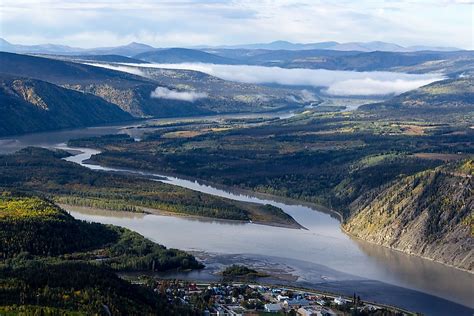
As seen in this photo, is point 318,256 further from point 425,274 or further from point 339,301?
point 339,301

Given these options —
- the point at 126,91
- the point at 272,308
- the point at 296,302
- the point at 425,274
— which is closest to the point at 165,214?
the point at 425,274

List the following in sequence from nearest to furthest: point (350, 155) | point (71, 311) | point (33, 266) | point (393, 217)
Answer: point (71, 311)
point (33, 266)
point (393, 217)
point (350, 155)

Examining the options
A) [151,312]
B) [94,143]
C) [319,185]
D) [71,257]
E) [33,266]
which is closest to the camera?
[151,312]

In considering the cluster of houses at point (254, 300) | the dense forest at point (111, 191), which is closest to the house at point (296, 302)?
the cluster of houses at point (254, 300)

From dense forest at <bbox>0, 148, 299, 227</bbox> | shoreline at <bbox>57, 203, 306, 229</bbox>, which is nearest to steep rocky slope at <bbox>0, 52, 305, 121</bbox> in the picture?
dense forest at <bbox>0, 148, 299, 227</bbox>

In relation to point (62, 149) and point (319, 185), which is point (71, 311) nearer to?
point (319, 185)

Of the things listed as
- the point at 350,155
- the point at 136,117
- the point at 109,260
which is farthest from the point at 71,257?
the point at 136,117
